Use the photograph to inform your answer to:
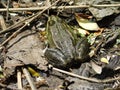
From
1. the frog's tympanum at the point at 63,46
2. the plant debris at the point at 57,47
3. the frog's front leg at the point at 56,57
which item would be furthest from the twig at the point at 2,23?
the frog's front leg at the point at 56,57

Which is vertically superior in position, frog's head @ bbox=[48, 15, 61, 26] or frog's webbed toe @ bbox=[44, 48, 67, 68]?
frog's head @ bbox=[48, 15, 61, 26]

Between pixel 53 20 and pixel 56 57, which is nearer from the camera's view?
pixel 56 57

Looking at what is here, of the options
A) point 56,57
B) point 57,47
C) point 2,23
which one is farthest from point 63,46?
point 2,23

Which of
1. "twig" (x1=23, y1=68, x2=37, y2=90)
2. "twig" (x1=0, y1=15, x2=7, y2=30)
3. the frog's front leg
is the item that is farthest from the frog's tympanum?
"twig" (x1=0, y1=15, x2=7, y2=30)

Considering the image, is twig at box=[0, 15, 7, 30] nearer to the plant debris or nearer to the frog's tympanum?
the plant debris

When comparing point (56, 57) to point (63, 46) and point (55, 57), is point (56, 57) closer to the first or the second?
point (55, 57)

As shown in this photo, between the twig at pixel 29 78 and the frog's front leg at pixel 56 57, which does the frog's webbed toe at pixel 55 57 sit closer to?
the frog's front leg at pixel 56 57

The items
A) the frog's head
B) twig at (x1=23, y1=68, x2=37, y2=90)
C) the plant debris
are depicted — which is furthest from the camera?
the frog's head

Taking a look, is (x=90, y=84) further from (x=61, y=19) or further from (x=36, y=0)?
(x=36, y=0)
